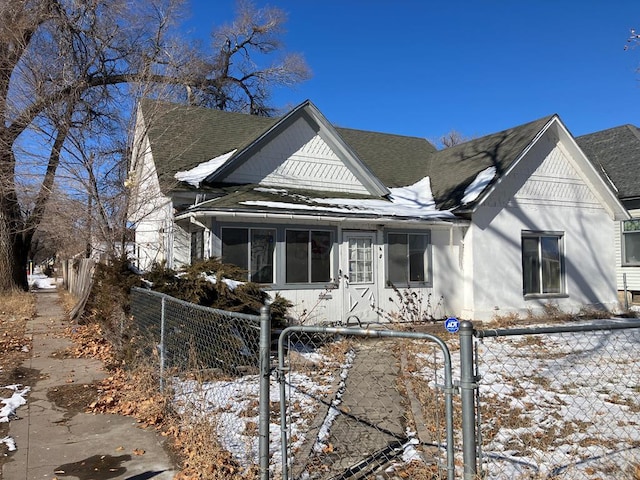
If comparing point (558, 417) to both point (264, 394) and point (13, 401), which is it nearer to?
point (264, 394)

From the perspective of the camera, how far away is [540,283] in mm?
14641

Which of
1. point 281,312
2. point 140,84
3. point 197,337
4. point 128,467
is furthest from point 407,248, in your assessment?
point 128,467

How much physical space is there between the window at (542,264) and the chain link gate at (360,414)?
7.47 meters

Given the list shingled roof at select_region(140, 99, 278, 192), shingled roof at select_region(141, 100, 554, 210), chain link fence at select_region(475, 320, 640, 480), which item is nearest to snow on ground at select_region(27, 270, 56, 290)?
shingled roof at select_region(140, 99, 278, 192)

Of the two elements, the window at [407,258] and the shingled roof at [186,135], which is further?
the shingled roof at [186,135]

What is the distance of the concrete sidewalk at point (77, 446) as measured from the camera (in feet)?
13.9

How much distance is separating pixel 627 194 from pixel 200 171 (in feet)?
51.5

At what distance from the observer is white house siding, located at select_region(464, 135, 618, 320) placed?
13.7 m

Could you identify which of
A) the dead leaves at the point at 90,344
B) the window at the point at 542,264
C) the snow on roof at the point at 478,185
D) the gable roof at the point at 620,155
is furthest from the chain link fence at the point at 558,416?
the gable roof at the point at 620,155

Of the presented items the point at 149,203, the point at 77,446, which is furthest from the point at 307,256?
the point at 77,446

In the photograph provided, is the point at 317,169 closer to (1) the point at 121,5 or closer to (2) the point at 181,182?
(2) the point at 181,182

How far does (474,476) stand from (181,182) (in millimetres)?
10818

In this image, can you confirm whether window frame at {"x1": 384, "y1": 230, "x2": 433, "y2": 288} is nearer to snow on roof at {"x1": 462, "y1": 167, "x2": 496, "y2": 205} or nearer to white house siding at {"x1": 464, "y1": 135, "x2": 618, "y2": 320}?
white house siding at {"x1": 464, "y1": 135, "x2": 618, "y2": 320}

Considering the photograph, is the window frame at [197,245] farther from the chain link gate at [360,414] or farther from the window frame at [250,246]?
the chain link gate at [360,414]
